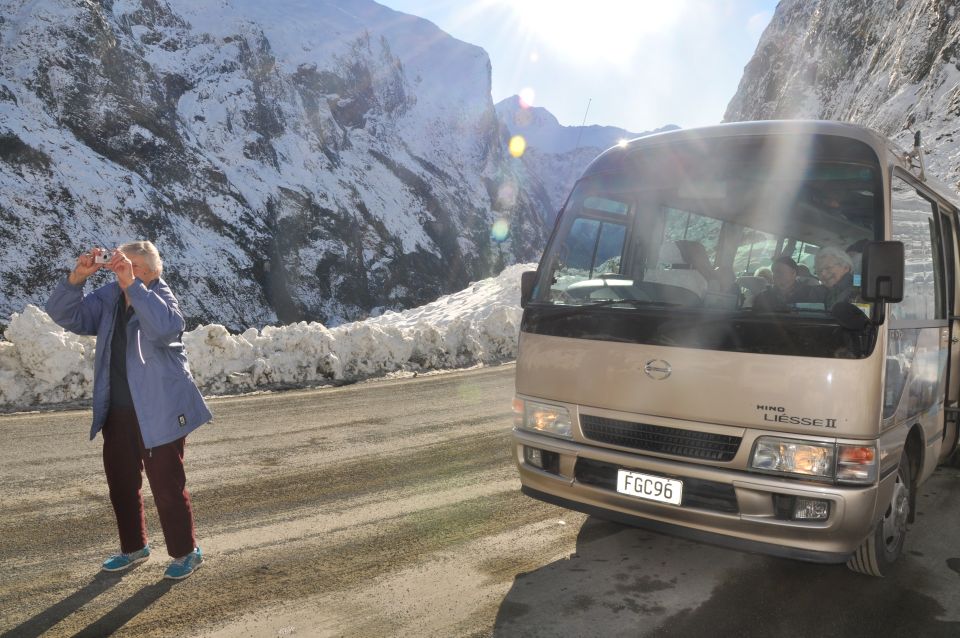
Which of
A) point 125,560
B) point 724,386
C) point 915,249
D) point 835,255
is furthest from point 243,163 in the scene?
point 724,386

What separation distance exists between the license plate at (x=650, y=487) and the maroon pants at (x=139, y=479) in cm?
247

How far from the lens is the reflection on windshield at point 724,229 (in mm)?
3713

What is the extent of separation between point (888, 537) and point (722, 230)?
6.78 feet

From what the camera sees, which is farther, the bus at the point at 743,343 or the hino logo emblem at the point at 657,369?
the hino logo emblem at the point at 657,369

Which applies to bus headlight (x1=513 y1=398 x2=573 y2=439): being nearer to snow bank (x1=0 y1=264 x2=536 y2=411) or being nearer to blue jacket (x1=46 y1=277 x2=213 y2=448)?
blue jacket (x1=46 y1=277 x2=213 y2=448)

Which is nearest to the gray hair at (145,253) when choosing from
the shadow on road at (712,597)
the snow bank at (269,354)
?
the shadow on road at (712,597)

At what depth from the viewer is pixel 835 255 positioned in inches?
146

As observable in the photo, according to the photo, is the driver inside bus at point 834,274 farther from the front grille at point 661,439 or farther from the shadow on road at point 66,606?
the shadow on road at point 66,606

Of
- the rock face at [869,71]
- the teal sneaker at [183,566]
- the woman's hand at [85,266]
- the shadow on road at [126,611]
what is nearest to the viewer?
the shadow on road at [126,611]

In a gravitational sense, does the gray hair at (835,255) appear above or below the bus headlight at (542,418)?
above

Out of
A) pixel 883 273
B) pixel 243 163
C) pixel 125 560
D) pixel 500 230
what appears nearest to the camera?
pixel 883 273

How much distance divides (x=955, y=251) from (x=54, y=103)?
125m

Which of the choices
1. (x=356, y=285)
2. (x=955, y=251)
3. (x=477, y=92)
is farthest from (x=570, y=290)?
(x=477, y=92)

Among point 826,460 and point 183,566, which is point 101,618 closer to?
point 183,566
